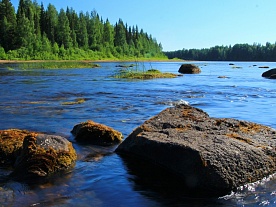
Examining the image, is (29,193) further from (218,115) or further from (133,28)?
(133,28)

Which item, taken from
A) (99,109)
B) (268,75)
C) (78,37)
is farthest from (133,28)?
(99,109)

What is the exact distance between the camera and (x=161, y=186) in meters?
6.72

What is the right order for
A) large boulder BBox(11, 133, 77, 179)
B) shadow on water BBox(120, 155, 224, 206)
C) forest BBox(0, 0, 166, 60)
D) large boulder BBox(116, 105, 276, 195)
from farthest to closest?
forest BBox(0, 0, 166, 60)
large boulder BBox(11, 133, 77, 179)
large boulder BBox(116, 105, 276, 195)
shadow on water BBox(120, 155, 224, 206)

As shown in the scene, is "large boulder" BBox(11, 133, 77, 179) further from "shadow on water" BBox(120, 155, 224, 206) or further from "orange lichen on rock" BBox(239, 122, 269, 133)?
"orange lichen on rock" BBox(239, 122, 269, 133)

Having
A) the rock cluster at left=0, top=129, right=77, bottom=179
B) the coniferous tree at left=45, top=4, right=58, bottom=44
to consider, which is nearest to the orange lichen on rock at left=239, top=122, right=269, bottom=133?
the rock cluster at left=0, top=129, right=77, bottom=179

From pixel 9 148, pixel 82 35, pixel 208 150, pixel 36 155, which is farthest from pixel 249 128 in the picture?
pixel 82 35

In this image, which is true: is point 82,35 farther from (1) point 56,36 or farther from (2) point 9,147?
(2) point 9,147

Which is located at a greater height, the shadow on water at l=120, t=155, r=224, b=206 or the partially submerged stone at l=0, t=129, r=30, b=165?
the partially submerged stone at l=0, t=129, r=30, b=165

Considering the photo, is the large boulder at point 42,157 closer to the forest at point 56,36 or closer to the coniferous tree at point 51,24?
the forest at point 56,36

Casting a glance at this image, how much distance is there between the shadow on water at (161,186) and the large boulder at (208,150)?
15 cm

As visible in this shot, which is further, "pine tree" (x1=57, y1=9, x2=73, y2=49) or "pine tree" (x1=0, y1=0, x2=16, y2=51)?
"pine tree" (x1=57, y1=9, x2=73, y2=49)

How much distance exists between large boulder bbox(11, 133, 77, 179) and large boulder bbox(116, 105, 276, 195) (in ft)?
5.36

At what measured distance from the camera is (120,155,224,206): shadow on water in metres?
6.08

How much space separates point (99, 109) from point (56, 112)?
216 centimetres
